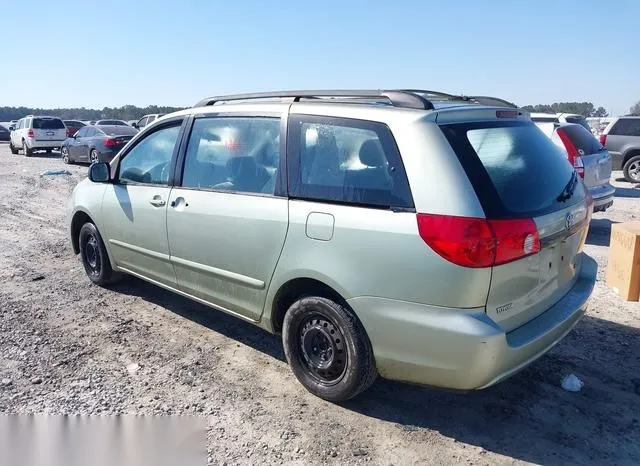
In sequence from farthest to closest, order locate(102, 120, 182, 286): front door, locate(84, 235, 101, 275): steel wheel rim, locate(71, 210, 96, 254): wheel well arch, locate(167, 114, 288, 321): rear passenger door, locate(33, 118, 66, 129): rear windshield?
1. locate(33, 118, 66, 129): rear windshield
2. locate(71, 210, 96, 254): wheel well arch
3. locate(84, 235, 101, 275): steel wheel rim
4. locate(102, 120, 182, 286): front door
5. locate(167, 114, 288, 321): rear passenger door

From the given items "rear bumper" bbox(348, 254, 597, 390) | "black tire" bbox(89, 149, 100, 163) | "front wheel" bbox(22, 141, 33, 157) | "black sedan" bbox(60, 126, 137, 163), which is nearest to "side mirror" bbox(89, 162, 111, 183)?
"rear bumper" bbox(348, 254, 597, 390)

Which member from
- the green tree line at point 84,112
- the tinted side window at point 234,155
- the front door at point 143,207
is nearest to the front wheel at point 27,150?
the front door at point 143,207

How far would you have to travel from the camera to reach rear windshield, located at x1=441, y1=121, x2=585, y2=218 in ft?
9.14

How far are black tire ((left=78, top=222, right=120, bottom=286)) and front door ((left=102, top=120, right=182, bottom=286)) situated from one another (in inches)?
9.4

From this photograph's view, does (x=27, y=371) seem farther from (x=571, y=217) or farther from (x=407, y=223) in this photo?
A: (x=571, y=217)

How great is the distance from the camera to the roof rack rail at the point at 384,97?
3098 millimetres

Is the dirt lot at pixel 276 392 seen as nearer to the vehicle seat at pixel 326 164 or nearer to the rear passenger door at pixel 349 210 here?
the rear passenger door at pixel 349 210

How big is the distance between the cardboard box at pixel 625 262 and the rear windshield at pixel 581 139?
325cm

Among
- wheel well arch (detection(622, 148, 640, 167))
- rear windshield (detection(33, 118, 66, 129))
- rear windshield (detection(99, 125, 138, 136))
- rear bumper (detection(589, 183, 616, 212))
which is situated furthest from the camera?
rear windshield (detection(33, 118, 66, 129))

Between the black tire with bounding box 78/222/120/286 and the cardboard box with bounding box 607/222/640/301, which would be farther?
the black tire with bounding box 78/222/120/286

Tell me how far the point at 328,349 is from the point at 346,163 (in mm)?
1145

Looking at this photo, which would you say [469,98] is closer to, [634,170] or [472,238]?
[472,238]

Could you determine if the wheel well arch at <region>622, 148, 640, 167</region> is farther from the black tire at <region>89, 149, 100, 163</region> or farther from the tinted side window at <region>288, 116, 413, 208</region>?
the black tire at <region>89, 149, 100, 163</region>

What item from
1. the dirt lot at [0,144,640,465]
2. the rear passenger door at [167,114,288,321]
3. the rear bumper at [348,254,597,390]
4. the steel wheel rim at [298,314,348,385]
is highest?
the rear passenger door at [167,114,288,321]
